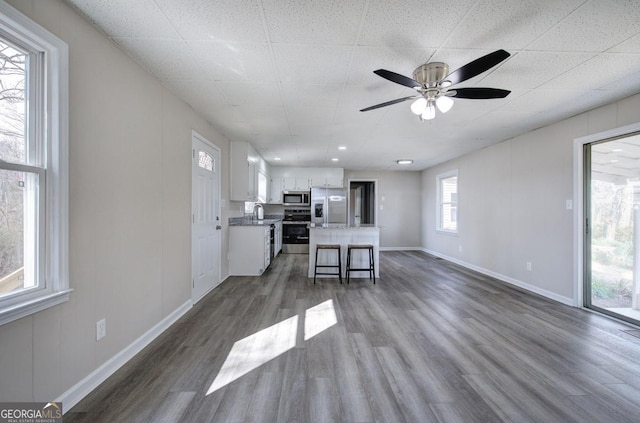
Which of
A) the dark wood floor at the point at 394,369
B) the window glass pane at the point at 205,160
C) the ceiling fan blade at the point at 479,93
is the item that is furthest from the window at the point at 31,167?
the ceiling fan blade at the point at 479,93

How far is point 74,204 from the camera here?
1590 millimetres

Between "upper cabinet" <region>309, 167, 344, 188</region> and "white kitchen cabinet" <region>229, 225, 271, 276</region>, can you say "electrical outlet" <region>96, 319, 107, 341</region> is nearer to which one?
"white kitchen cabinet" <region>229, 225, 271, 276</region>

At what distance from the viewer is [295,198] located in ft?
23.8

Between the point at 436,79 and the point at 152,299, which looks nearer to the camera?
the point at 436,79

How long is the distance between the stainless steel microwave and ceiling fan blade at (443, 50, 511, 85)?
5.40m

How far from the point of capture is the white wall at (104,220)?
1.41 metres

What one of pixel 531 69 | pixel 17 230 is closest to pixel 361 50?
pixel 531 69

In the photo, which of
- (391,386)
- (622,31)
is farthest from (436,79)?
(391,386)

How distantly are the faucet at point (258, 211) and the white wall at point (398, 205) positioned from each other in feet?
8.21

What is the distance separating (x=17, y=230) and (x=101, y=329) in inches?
33.2

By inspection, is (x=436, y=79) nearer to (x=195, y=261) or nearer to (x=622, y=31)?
(x=622, y=31)

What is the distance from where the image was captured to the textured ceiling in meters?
1.62

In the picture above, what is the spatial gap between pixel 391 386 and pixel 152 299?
2082mm

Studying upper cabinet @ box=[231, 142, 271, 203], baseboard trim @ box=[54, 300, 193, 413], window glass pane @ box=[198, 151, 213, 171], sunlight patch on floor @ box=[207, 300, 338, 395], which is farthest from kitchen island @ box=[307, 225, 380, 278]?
baseboard trim @ box=[54, 300, 193, 413]
